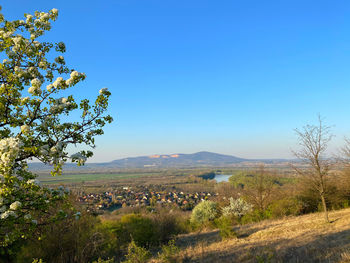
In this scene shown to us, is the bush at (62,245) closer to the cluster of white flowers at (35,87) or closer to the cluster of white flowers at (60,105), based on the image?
the cluster of white flowers at (60,105)

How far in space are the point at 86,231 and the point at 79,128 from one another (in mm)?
7440

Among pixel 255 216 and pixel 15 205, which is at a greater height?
pixel 15 205

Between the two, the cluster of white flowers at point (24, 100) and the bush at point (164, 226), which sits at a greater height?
the cluster of white flowers at point (24, 100)

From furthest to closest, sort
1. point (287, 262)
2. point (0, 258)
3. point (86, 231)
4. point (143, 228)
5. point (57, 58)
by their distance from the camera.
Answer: point (143, 228) < point (86, 231) < point (0, 258) < point (287, 262) < point (57, 58)

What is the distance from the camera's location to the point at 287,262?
6.55 metres

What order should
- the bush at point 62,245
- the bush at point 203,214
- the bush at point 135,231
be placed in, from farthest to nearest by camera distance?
the bush at point 203,214
the bush at point 135,231
the bush at point 62,245

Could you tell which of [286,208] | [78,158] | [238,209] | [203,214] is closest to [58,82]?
[78,158]

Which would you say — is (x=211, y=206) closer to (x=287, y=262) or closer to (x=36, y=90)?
(x=287, y=262)

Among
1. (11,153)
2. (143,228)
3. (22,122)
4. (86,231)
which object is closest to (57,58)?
(22,122)

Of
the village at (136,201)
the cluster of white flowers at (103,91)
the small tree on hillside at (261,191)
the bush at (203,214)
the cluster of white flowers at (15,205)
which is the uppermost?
the cluster of white flowers at (103,91)

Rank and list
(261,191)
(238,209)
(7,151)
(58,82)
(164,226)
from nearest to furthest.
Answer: (7,151), (58,82), (164,226), (238,209), (261,191)

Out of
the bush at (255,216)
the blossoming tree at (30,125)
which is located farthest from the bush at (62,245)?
the bush at (255,216)

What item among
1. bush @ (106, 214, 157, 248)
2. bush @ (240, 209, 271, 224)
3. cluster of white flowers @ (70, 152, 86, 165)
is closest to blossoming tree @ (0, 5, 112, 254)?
cluster of white flowers @ (70, 152, 86, 165)

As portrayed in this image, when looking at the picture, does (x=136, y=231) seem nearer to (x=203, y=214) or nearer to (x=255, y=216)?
(x=203, y=214)
